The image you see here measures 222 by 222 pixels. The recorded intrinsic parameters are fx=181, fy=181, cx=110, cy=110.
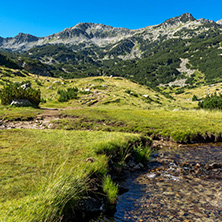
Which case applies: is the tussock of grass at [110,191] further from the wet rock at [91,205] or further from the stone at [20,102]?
the stone at [20,102]

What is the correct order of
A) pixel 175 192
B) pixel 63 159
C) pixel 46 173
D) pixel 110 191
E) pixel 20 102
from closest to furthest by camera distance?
pixel 46 173 → pixel 110 191 → pixel 175 192 → pixel 63 159 → pixel 20 102

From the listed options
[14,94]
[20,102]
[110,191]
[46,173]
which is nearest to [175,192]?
[110,191]

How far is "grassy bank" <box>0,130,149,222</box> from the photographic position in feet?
18.2

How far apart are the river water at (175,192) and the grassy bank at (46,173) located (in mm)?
1233

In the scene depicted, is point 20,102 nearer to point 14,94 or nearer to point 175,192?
point 14,94

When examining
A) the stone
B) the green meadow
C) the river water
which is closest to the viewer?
the green meadow

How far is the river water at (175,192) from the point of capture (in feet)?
24.5

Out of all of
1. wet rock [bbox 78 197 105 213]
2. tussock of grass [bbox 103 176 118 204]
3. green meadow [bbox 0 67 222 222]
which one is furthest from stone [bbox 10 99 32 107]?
wet rock [bbox 78 197 105 213]

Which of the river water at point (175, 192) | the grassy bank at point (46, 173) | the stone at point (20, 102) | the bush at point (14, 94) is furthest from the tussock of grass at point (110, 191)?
the bush at point (14, 94)

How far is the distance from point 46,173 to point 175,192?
6.49 metres

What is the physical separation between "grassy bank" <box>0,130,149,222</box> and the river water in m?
1.23

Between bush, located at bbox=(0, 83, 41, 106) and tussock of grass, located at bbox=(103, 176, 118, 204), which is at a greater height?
bush, located at bbox=(0, 83, 41, 106)

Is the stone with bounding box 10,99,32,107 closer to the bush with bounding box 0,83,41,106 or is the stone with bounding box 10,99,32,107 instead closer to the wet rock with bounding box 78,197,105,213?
the bush with bounding box 0,83,41,106

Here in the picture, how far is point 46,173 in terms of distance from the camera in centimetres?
814
